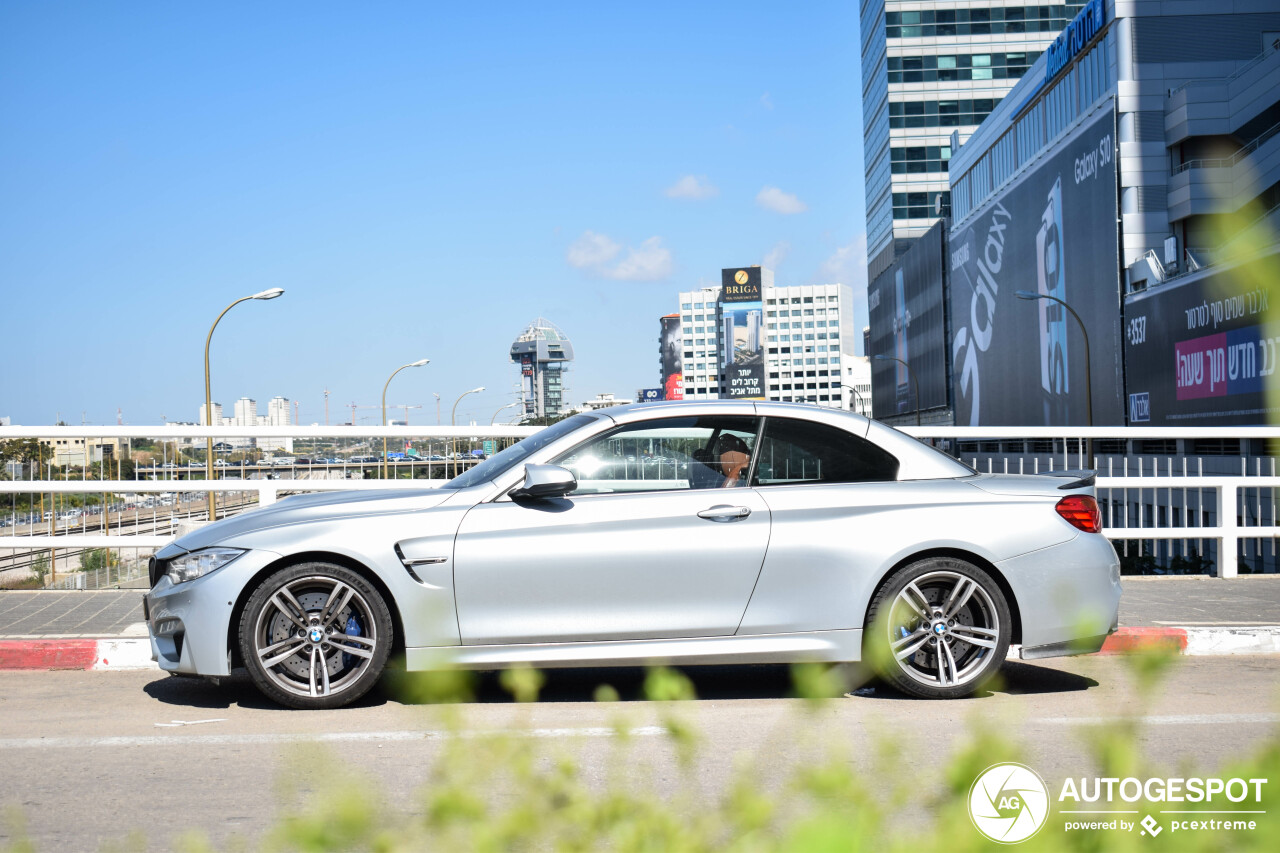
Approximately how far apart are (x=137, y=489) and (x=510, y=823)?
8.47 m

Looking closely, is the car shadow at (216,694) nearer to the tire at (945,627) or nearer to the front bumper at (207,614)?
the front bumper at (207,614)

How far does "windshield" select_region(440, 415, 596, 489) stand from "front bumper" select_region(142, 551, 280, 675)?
1054 millimetres

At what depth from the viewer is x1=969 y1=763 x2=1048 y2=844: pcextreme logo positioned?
1424mm

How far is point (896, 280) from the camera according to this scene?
10375 centimetres

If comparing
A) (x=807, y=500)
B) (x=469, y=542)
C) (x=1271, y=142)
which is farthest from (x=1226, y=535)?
(x=1271, y=142)

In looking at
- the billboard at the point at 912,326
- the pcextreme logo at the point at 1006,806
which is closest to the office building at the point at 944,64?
the billboard at the point at 912,326

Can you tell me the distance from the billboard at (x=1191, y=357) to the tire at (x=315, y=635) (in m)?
37.6

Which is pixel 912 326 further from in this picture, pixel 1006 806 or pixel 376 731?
pixel 1006 806

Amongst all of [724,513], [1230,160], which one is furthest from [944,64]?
[724,513]

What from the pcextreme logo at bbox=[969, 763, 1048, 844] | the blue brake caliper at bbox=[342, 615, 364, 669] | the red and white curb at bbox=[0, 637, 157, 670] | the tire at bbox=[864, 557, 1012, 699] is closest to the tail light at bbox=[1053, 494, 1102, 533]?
the tire at bbox=[864, 557, 1012, 699]

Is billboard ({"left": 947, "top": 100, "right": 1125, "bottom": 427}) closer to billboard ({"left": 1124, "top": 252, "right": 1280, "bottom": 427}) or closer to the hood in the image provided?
billboard ({"left": 1124, "top": 252, "right": 1280, "bottom": 427})

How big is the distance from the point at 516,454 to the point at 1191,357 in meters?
45.3

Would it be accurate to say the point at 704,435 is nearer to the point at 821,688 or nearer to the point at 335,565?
the point at 335,565

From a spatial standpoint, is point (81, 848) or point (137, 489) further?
point (137, 489)
